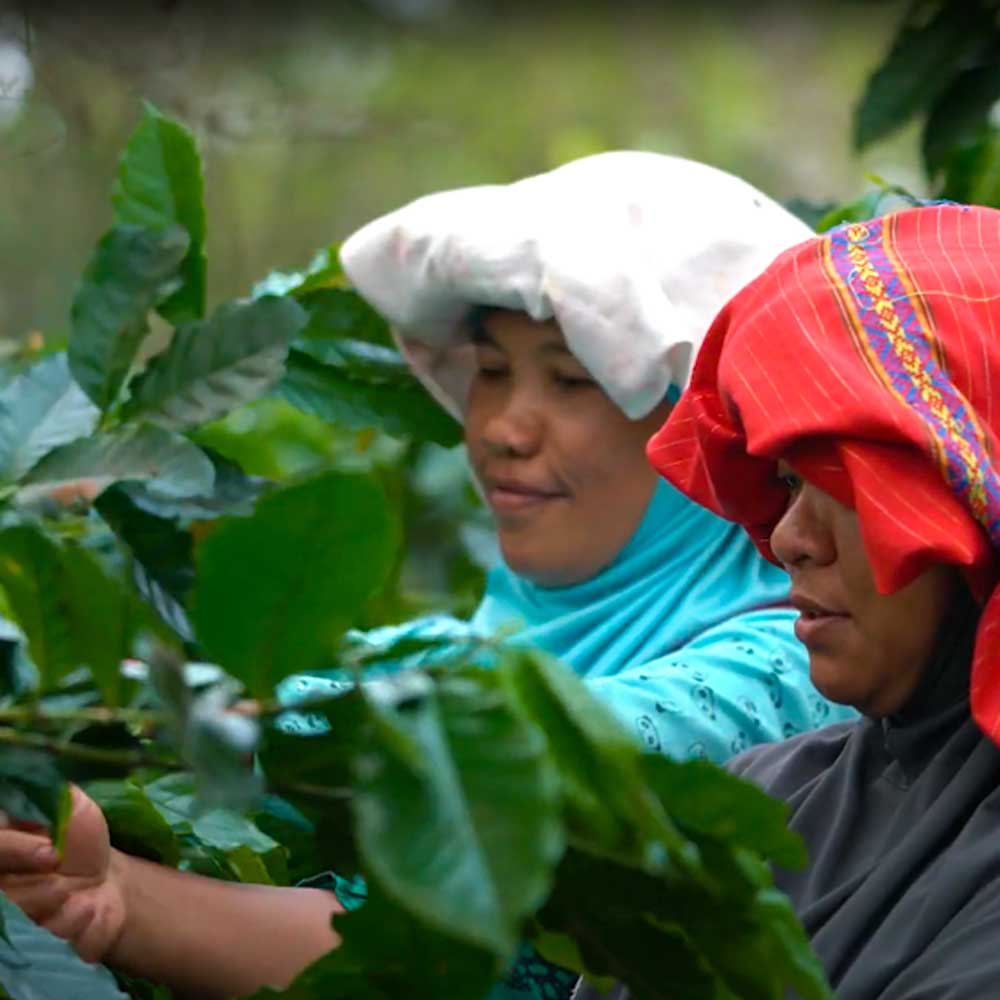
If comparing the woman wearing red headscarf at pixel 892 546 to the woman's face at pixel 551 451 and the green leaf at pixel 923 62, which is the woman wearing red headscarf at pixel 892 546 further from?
the green leaf at pixel 923 62

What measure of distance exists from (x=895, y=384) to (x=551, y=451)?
816 millimetres

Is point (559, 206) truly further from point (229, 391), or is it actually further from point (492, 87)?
point (492, 87)

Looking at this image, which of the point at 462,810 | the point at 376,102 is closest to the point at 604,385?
the point at 462,810

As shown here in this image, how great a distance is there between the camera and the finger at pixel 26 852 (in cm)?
120

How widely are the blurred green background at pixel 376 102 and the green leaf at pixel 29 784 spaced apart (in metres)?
1.77

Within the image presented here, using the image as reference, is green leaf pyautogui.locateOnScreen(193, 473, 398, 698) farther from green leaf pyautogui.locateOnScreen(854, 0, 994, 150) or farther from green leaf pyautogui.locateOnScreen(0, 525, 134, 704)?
green leaf pyautogui.locateOnScreen(854, 0, 994, 150)

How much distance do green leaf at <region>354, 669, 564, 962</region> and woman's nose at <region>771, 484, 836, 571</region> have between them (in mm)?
616

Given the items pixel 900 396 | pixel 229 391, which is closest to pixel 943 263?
pixel 900 396

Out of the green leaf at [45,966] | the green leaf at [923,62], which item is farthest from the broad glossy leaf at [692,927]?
the green leaf at [923,62]

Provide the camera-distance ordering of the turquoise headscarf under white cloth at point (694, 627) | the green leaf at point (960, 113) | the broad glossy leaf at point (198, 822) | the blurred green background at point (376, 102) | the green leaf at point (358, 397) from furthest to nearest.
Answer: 1. the blurred green background at point (376, 102)
2. the green leaf at point (960, 113)
3. the turquoise headscarf under white cloth at point (694, 627)
4. the green leaf at point (358, 397)
5. the broad glossy leaf at point (198, 822)

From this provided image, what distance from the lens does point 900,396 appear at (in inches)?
50.8

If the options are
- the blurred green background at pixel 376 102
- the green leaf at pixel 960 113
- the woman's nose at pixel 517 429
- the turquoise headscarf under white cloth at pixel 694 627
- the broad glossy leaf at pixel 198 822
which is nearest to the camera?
the broad glossy leaf at pixel 198 822

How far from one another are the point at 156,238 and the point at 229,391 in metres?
0.13

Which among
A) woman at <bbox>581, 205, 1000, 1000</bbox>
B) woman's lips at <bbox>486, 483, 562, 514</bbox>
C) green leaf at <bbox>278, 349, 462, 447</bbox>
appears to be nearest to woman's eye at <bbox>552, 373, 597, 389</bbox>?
woman's lips at <bbox>486, 483, 562, 514</bbox>
